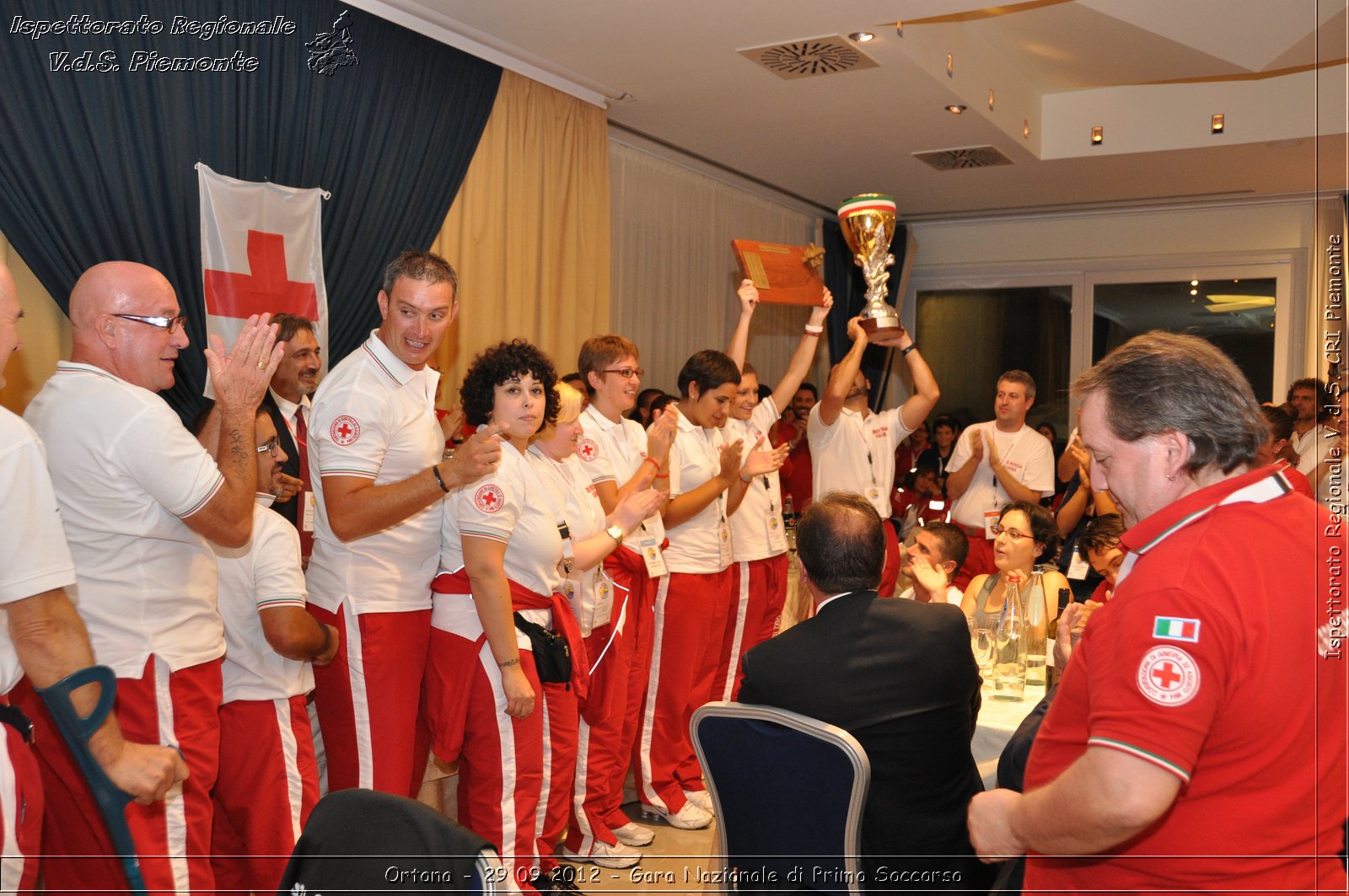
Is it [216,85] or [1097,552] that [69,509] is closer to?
[216,85]

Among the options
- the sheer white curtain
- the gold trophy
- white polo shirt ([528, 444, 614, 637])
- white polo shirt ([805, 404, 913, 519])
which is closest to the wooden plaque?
the gold trophy

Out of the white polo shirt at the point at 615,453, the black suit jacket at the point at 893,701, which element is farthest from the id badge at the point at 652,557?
the black suit jacket at the point at 893,701

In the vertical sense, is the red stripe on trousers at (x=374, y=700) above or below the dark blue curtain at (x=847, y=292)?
below

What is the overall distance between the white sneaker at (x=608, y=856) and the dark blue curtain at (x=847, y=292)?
18.5 feet

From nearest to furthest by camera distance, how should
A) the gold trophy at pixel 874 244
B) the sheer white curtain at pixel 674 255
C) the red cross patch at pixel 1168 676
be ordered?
the red cross patch at pixel 1168 676
the gold trophy at pixel 874 244
the sheer white curtain at pixel 674 255

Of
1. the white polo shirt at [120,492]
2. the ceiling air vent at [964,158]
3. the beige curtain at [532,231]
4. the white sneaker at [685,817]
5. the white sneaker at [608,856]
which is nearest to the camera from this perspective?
the white polo shirt at [120,492]

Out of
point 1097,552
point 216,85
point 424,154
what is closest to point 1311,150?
point 1097,552

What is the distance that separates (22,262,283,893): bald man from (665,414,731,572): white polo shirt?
1947 millimetres

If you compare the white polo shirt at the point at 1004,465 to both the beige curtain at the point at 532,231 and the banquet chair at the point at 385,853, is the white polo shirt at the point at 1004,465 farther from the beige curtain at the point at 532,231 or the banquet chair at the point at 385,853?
the banquet chair at the point at 385,853

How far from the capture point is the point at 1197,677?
119 centimetres

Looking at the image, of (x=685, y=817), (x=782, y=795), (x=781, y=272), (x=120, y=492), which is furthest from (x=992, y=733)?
(x=781, y=272)

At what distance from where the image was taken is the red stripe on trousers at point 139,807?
1910mm

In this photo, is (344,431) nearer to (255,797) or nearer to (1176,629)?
(255,797)

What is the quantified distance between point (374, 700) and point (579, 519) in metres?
0.84
